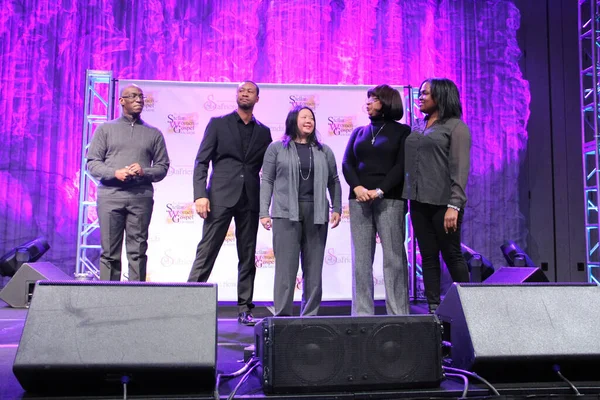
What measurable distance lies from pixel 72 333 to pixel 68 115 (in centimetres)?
458

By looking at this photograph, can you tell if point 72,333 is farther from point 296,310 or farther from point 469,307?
point 296,310

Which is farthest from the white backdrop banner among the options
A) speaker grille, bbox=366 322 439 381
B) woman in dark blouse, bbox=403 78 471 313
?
speaker grille, bbox=366 322 439 381

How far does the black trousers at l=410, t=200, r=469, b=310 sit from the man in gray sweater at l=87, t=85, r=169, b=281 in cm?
180

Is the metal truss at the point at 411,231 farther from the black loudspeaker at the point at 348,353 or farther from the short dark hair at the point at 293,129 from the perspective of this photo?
the black loudspeaker at the point at 348,353

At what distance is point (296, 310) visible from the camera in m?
4.50

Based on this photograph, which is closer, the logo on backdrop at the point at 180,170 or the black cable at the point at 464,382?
the black cable at the point at 464,382

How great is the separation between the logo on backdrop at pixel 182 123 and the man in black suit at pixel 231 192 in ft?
5.77

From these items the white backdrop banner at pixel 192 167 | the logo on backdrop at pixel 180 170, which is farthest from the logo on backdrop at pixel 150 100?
the logo on backdrop at pixel 180 170

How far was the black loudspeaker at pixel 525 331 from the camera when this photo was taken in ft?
5.76

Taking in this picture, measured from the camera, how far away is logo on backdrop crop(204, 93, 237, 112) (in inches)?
198

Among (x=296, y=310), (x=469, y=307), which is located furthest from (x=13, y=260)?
(x=469, y=307)

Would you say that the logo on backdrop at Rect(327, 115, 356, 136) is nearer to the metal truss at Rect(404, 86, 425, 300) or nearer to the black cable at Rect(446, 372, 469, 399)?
the metal truss at Rect(404, 86, 425, 300)

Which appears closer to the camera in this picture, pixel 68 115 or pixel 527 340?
pixel 527 340

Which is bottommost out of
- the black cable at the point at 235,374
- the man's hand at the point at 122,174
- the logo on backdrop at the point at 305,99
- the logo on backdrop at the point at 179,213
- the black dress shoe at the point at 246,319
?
the black dress shoe at the point at 246,319
